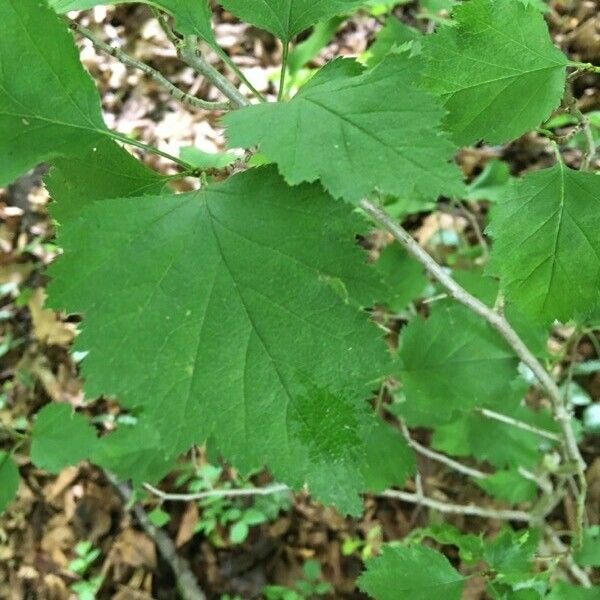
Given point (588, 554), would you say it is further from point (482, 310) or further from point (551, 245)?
point (551, 245)

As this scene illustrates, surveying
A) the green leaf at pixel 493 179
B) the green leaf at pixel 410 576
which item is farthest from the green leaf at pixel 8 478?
the green leaf at pixel 493 179

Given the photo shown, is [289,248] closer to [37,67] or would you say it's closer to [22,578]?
[37,67]

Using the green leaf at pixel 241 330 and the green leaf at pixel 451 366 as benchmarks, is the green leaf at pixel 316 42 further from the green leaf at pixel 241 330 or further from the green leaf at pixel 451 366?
the green leaf at pixel 241 330

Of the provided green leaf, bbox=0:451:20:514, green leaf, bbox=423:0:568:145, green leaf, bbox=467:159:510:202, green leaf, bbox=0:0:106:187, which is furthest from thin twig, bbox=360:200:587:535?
green leaf, bbox=0:451:20:514

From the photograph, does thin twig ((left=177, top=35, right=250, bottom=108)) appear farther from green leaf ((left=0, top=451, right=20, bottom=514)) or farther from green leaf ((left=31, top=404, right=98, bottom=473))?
green leaf ((left=0, top=451, right=20, bottom=514))

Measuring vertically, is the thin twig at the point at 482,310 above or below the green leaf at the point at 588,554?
above

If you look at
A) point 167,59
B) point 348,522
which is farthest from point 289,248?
point 167,59
